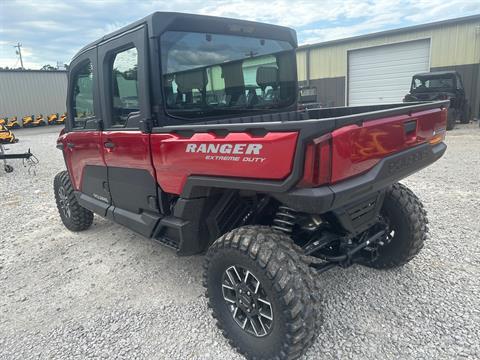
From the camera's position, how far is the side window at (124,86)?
299 centimetres

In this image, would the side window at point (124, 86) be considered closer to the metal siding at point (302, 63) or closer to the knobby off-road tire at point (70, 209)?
the knobby off-road tire at point (70, 209)

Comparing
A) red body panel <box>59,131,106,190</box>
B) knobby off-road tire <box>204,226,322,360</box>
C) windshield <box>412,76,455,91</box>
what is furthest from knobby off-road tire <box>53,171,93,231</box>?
windshield <box>412,76,455,91</box>

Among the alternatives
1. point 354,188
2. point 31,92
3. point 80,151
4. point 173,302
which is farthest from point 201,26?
point 31,92

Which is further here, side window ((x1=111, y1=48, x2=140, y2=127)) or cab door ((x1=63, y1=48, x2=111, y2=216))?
cab door ((x1=63, y1=48, x2=111, y2=216))

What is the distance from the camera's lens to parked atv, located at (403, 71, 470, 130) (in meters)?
13.0

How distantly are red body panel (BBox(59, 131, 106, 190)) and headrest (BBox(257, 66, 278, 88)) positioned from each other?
162cm

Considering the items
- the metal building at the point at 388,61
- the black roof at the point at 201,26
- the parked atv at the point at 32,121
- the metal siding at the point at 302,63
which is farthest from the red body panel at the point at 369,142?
the parked atv at the point at 32,121

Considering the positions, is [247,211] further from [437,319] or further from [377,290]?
[437,319]

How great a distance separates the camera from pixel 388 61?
57.3 ft

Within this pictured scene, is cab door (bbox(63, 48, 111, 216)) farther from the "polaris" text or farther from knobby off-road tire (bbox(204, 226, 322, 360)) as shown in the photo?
knobby off-road tire (bbox(204, 226, 322, 360))

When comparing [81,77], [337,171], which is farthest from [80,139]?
[337,171]

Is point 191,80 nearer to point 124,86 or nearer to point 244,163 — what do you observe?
point 124,86

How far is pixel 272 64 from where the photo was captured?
11.8 ft

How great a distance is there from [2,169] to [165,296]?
355 inches
